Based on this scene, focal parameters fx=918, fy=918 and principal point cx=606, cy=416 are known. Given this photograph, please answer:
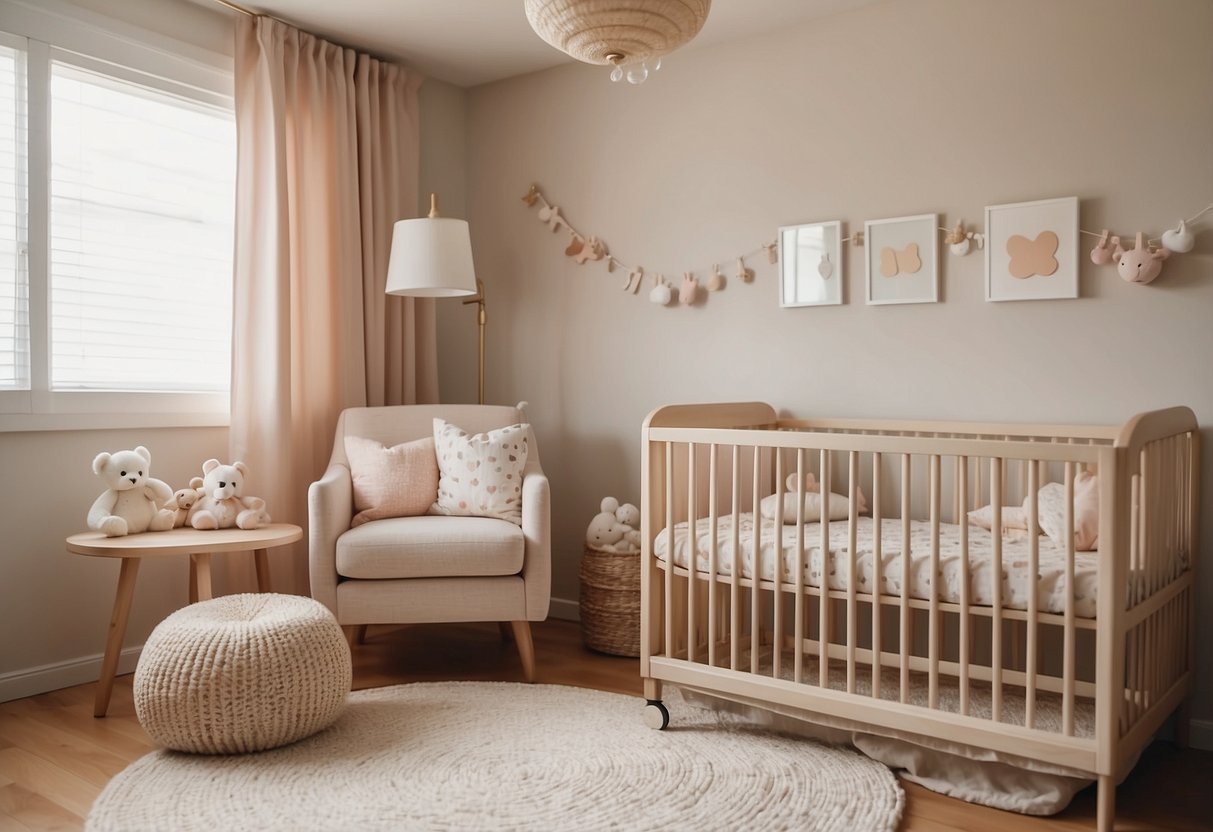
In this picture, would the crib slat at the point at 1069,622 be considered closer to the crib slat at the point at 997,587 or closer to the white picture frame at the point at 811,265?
the crib slat at the point at 997,587

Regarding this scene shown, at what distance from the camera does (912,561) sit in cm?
209

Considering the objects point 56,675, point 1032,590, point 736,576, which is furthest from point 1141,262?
point 56,675

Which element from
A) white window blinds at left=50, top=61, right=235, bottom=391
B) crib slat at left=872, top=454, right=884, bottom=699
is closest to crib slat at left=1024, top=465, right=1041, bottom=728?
crib slat at left=872, top=454, right=884, bottom=699

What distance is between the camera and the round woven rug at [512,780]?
6.14 feet

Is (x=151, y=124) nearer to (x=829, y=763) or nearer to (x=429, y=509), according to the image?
(x=429, y=509)

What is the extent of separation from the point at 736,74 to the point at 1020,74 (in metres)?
0.94

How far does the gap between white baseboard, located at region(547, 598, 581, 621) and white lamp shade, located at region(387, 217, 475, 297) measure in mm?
1286

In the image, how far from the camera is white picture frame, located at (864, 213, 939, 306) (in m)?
2.74

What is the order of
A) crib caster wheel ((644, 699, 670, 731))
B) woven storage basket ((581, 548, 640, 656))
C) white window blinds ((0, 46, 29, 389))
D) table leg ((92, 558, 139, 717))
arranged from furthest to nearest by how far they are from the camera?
1. woven storage basket ((581, 548, 640, 656))
2. white window blinds ((0, 46, 29, 389))
3. table leg ((92, 558, 139, 717))
4. crib caster wheel ((644, 699, 670, 731))

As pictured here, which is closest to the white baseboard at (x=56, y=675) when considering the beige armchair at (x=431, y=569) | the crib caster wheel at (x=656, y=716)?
the beige armchair at (x=431, y=569)

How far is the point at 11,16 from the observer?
2574mm

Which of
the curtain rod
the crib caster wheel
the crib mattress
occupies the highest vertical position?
the curtain rod

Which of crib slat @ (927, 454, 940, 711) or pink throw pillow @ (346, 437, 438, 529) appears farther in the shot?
pink throw pillow @ (346, 437, 438, 529)

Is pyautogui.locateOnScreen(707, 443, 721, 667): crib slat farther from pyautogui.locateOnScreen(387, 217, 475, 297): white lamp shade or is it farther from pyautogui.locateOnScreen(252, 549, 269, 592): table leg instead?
pyautogui.locateOnScreen(252, 549, 269, 592): table leg
